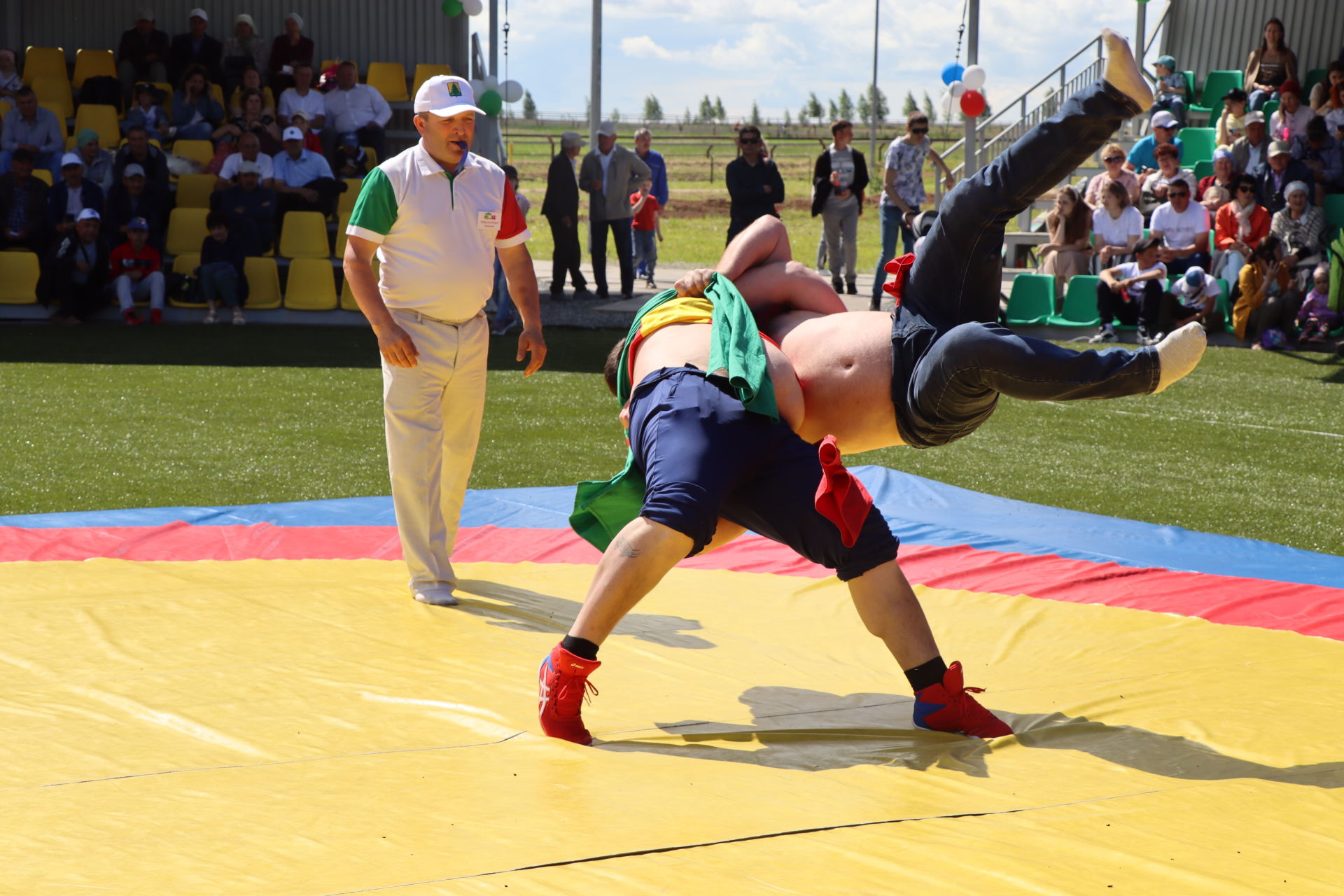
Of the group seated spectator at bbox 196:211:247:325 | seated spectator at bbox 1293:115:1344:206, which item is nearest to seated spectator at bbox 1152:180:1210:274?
seated spectator at bbox 1293:115:1344:206

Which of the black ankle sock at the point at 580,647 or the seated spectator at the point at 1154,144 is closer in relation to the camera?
the black ankle sock at the point at 580,647

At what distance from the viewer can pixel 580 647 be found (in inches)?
109

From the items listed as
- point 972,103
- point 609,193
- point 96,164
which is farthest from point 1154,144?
point 96,164

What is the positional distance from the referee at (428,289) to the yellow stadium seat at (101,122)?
34.5 ft

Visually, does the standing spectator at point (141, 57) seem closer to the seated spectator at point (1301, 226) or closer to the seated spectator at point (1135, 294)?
the seated spectator at point (1135, 294)

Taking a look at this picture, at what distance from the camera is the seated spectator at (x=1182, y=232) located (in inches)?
434

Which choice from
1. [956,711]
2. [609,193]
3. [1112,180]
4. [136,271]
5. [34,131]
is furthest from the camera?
[609,193]

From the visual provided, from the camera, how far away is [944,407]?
2828 millimetres

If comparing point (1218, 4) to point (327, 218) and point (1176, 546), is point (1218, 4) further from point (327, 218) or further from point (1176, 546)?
point (1176, 546)

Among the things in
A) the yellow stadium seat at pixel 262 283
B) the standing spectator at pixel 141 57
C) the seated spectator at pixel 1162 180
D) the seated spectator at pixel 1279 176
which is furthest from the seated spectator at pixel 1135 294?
the standing spectator at pixel 141 57

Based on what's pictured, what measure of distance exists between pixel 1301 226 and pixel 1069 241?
187 centimetres

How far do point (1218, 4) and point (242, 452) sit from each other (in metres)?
14.4

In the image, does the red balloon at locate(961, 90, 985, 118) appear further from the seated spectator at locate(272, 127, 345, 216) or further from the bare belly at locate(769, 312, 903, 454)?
the bare belly at locate(769, 312, 903, 454)

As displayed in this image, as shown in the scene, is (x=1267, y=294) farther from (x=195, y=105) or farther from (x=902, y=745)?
(x=195, y=105)
